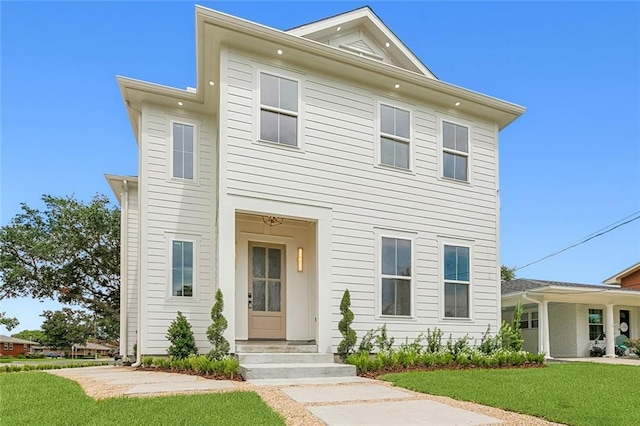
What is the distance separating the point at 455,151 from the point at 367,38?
3.15 metres

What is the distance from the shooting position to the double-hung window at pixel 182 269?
377 inches

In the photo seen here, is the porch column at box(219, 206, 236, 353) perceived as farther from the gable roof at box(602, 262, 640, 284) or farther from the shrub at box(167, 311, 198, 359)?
the gable roof at box(602, 262, 640, 284)

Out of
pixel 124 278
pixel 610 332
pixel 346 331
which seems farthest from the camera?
pixel 610 332

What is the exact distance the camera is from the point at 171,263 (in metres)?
9.62

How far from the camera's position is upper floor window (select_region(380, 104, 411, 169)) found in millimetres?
9539

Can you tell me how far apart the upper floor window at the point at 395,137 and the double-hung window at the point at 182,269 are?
4409 millimetres

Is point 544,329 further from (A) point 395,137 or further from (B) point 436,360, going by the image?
(A) point 395,137

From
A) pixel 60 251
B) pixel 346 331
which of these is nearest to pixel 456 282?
pixel 346 331

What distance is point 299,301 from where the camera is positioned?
9672 mm

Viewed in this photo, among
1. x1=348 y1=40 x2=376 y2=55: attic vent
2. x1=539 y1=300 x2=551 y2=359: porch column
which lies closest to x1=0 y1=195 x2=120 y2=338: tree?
x1=348 y1=40 x2=376 y2=55: attic vent

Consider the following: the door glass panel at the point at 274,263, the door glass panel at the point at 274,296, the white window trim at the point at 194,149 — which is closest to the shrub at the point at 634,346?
the door glass panel at the point at 274,296

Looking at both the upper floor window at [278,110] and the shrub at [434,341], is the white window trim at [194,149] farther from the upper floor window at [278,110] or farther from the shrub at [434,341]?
the shrub at [434,341]

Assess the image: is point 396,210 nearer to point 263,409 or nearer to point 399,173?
point 399,173

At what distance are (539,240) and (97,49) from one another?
19196 mm
